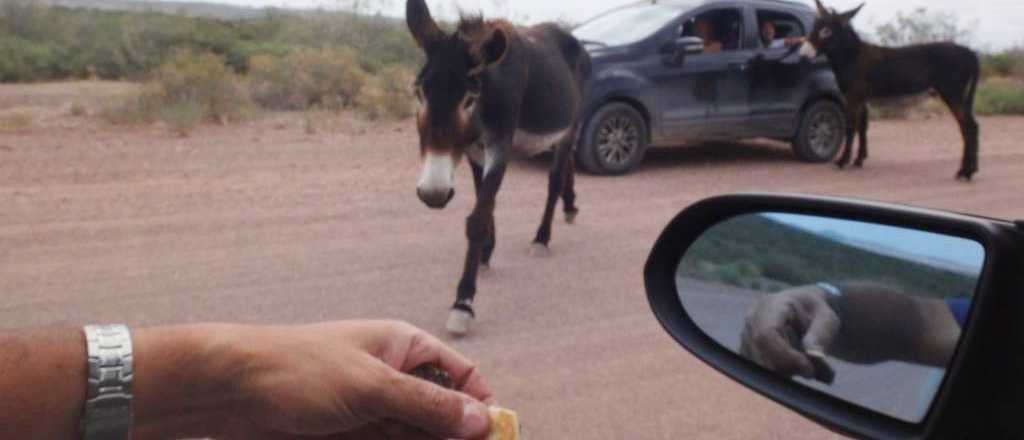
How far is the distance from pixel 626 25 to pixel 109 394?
11.3 m

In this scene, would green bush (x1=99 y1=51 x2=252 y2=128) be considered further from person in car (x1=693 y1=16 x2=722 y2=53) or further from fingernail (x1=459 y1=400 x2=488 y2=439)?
fingernail (x1=459 y1=400 x2=488 y2=439)

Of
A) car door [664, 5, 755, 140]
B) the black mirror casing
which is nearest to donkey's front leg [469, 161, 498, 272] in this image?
the black mirror casing

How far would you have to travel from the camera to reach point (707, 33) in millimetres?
13062

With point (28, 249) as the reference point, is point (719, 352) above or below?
above

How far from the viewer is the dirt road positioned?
4.94m

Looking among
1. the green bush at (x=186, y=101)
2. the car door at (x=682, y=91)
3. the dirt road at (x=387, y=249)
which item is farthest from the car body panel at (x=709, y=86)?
the green bush at (x=186, y=101)

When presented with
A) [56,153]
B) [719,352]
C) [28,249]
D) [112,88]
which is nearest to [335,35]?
[112,88]

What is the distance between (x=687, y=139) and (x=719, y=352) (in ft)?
35.4

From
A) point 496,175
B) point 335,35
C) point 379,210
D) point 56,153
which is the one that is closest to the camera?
point 496,175

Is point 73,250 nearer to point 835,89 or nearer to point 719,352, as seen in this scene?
point 719,352

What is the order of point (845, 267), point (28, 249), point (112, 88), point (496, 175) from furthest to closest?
point (112, 88) → point (28, 249) → point (496, 175) → point (845, 267)

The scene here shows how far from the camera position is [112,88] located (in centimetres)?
2131

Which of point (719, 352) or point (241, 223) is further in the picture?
point (241, 223)

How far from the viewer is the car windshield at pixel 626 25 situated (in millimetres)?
12297
